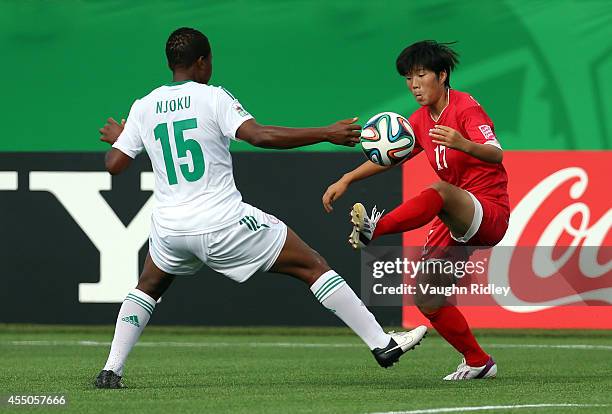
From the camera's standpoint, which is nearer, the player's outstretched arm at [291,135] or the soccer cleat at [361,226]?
the player's outstretched arm at [291,135]

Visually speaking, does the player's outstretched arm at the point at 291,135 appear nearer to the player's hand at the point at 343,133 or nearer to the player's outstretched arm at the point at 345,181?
the player's hand at the point at 343,133

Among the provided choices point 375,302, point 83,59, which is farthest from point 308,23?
point 375,302

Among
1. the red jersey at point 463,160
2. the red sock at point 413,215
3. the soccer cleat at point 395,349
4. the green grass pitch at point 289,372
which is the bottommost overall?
the green grass pitch at point 289,372

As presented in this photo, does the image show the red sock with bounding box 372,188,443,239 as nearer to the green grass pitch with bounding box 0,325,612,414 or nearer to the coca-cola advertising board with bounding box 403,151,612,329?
the green grass pitch with bounding box 0,325,612,414

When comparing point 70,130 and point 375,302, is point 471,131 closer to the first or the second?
point 375,302

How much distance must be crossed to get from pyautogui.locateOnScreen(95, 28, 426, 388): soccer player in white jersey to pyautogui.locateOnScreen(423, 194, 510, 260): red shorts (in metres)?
0.96

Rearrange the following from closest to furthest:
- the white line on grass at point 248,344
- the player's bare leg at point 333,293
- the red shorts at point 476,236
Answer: the player's bare leg at point 333,293, the red shorts at point 476,236, the white line on grass at point 248,344

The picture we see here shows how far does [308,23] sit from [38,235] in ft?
12.5

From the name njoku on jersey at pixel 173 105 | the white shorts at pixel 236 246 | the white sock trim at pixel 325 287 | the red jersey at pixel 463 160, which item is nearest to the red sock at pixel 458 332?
the red jersey at pixel 463 160

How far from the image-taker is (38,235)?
13312mm

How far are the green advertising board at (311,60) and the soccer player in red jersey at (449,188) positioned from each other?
18.8ft

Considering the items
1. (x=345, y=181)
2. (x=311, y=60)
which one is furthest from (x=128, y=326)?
(x=311, y=60)

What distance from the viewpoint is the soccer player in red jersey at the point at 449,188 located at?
821cm

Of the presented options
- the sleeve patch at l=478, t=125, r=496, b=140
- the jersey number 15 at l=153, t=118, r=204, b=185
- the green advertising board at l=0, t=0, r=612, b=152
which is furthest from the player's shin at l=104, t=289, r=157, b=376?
the green advertising board at l=0, t=0, r=612, b=152
